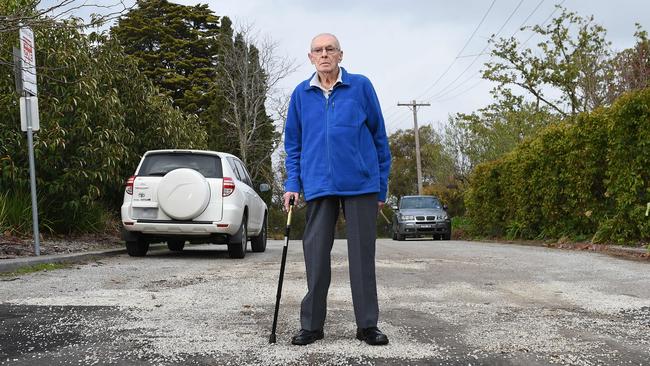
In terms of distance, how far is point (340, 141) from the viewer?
394 cm

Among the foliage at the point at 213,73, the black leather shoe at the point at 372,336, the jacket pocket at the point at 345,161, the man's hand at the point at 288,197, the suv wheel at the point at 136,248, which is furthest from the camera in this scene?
the foliage at the point at 213,73

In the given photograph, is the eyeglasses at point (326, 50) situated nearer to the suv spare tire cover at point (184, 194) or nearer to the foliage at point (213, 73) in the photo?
the suv spare tire cover at point (184, 194)

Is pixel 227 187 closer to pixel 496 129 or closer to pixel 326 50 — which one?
pixel 326 50

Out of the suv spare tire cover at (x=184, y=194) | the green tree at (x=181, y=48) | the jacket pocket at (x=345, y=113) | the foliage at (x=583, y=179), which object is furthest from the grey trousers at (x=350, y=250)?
the green tree at (x=181, y=48)

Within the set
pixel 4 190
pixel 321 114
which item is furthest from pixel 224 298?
pixel 4 190

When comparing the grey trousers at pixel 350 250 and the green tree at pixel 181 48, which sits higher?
the green tree at pixel 181 48

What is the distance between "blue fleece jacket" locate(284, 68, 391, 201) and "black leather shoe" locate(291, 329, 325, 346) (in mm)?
805

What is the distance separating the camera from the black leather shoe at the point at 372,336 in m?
3.79

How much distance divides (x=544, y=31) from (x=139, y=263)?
21.4 m

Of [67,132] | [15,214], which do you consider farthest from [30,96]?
[15,214]

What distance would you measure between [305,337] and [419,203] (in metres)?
20.9

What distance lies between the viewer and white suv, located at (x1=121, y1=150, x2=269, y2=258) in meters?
9.38

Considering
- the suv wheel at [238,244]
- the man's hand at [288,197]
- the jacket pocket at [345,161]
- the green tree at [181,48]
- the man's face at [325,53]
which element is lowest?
the suv wheel at [238,244]

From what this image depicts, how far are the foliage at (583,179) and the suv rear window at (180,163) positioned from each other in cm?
640
